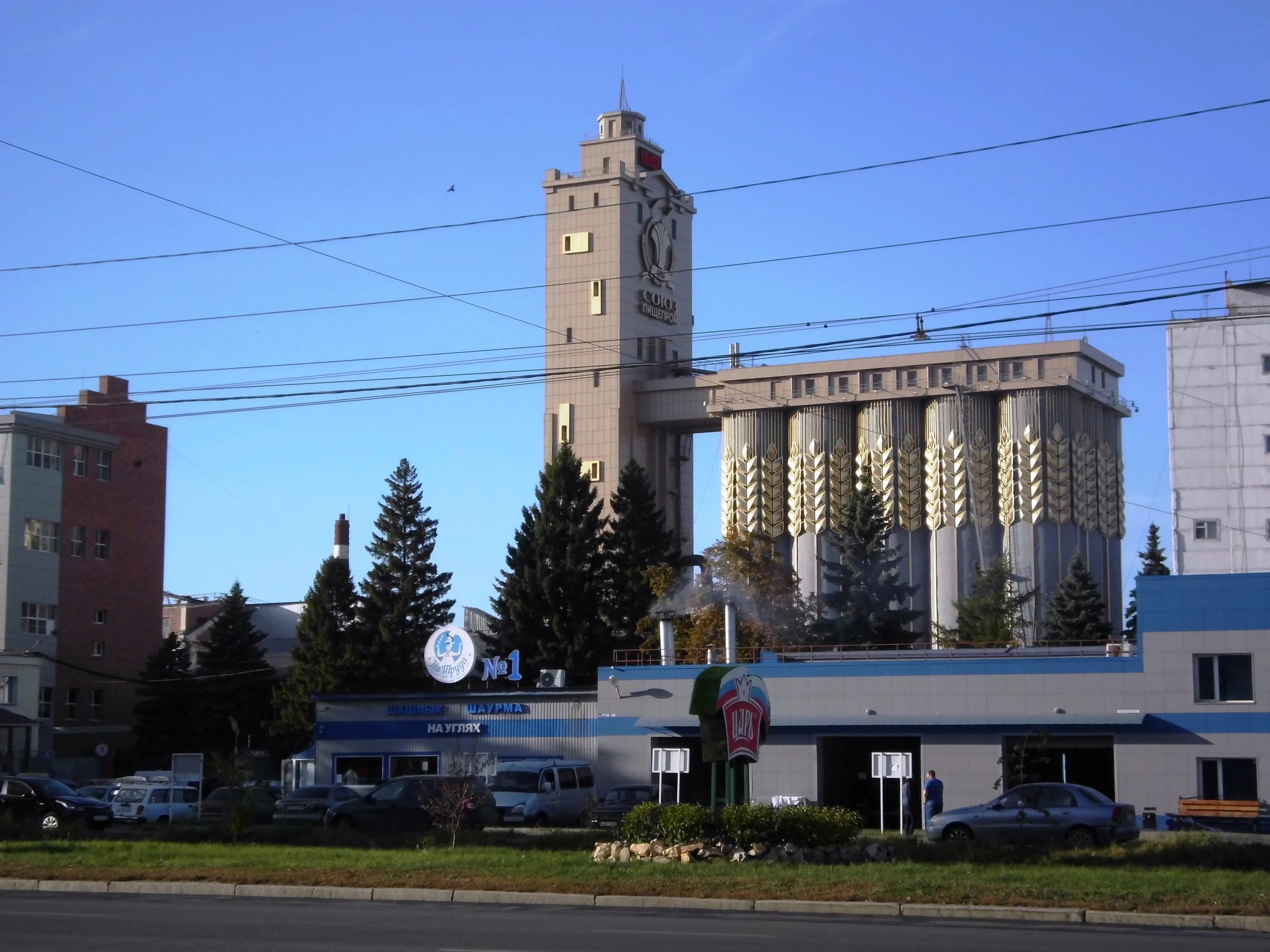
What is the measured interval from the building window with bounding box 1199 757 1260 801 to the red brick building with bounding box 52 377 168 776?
56556 mm

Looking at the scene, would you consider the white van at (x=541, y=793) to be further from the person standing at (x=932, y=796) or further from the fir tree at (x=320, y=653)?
the fir tree at (x=320, y=653)

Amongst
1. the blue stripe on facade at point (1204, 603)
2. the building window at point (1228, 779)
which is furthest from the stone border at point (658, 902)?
the building window at point (1228, 779)

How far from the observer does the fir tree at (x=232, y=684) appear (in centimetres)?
8075

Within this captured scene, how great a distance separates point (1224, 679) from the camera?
39219 millimetres

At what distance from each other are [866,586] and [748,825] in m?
60.1

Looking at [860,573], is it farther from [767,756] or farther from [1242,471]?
[767,756]

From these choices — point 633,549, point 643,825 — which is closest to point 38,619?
point 633,549

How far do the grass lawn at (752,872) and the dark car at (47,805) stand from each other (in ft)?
35.8

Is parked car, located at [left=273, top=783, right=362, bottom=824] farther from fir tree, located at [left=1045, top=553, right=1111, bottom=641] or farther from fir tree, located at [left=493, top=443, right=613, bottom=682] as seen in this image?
fir tree, located at [left=1045, top=553, right=1111, bottom=641]

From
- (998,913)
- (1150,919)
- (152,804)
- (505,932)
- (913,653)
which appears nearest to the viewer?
(505,932)

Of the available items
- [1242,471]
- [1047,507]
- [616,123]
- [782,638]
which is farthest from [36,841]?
[616,123]

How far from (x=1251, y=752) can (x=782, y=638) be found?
34810 mm

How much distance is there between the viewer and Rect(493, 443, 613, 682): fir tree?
266ft

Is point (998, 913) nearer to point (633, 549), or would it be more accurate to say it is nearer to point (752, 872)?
point (752, 872)
